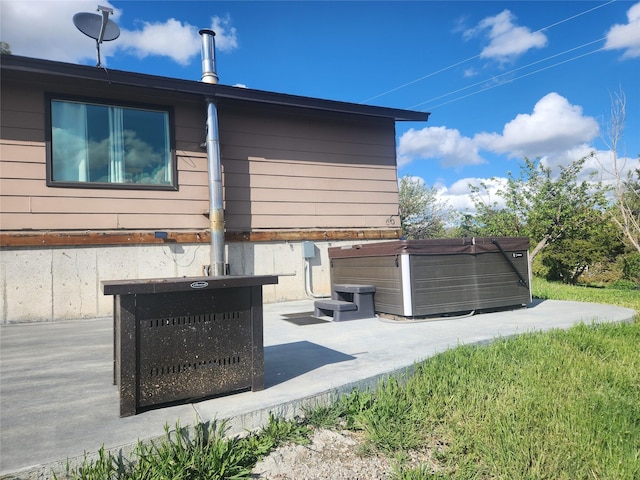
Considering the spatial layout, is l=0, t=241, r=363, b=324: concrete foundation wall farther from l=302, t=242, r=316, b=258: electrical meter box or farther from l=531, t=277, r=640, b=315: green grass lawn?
l=531, t=277, r=640, b=315: green grass lawn

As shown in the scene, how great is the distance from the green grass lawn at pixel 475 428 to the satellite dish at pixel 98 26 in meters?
5.95

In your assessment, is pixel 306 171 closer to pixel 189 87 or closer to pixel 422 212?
pixel 189 87

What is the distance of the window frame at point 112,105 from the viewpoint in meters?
5.99

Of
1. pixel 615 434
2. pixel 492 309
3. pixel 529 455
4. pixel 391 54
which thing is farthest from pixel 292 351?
pixel 391 54

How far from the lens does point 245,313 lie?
8.25 ft

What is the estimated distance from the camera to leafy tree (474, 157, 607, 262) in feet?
38.7

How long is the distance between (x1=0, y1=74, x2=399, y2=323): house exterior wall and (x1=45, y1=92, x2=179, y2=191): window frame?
64 mm

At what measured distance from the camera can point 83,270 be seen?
19.8 ft

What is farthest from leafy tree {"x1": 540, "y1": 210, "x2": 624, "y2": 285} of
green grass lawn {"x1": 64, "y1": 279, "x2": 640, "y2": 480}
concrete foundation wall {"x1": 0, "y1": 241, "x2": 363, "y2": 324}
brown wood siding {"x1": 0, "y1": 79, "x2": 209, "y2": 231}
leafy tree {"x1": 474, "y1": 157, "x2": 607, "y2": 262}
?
brown wood siding {"x1": 0, "y1": 79, "x2": 209, "y2": 231}

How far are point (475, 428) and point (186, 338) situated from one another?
169 centimetres

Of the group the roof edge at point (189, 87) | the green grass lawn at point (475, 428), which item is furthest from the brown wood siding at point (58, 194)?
the green grass lawn at point (475, 428)

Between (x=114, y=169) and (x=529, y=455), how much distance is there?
6.63 m

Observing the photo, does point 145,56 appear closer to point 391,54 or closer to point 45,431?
point 391,54

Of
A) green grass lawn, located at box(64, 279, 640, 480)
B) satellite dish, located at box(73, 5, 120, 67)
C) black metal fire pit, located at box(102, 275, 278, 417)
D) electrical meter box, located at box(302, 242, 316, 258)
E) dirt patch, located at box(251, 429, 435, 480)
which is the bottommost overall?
dirt patch, located at box(251, 429, 435, 480)
